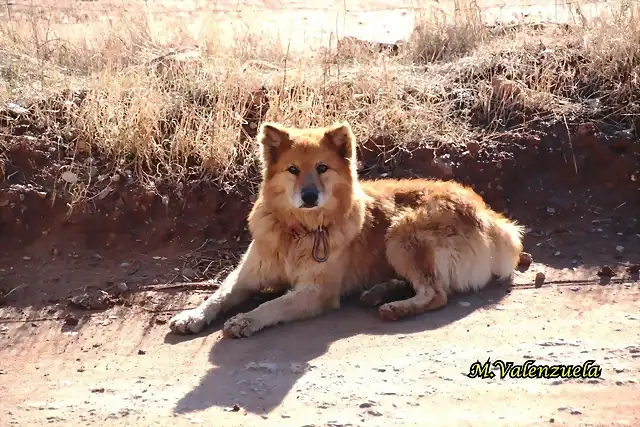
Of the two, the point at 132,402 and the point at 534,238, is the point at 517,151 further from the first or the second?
the point at 132,402

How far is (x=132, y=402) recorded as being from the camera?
4.39 m

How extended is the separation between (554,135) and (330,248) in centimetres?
290

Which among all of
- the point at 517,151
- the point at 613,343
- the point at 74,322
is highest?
the point at 517,151

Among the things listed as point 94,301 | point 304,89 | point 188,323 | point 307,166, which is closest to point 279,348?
point 188,323

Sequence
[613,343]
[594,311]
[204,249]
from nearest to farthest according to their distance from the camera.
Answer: [613,343]
[594,311]
[204,249]

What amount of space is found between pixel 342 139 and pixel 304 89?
2372 millimetres

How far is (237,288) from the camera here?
5.81 meters

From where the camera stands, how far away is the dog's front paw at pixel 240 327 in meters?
5.29

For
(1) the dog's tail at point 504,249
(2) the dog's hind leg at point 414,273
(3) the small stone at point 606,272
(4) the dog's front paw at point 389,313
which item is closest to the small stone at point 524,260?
(1) the dog's tail at point 504,249

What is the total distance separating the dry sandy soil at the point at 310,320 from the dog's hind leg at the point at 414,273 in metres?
0.09

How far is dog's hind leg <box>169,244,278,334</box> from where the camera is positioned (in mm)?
5582

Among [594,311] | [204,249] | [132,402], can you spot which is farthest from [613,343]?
[204,249]
